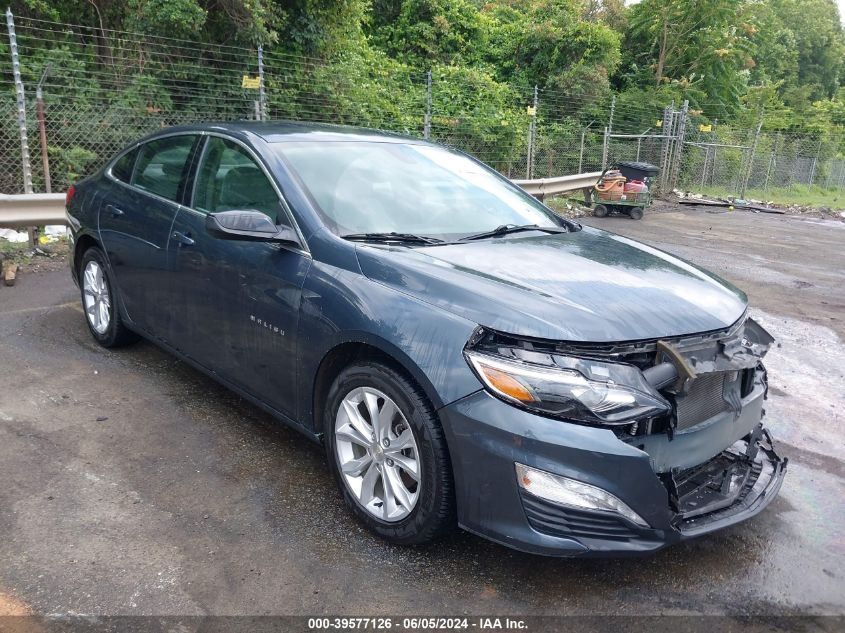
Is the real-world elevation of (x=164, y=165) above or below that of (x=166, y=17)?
below

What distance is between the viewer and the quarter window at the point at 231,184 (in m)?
3.47

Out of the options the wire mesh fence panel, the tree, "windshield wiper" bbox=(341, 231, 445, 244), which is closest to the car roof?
"windshield wiper" bbox=(341, 231, 445, 244)

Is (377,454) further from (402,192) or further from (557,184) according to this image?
(557,184)

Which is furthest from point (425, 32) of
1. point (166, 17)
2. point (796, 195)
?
point (796, 195)

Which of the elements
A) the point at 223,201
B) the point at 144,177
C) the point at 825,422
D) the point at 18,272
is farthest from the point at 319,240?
the point at 18,272

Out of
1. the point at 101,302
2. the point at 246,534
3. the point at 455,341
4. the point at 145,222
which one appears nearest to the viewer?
the point at 455,341

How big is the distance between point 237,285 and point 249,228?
14.9 inches

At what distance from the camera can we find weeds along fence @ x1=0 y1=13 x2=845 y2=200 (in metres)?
9.45

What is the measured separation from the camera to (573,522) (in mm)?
2402

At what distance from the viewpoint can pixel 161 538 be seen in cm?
287

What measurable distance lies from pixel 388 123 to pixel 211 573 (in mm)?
11513

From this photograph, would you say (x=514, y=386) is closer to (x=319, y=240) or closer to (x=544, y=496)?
(x=544, y=496)

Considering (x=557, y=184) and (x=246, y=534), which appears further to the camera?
(x=557, y=184)

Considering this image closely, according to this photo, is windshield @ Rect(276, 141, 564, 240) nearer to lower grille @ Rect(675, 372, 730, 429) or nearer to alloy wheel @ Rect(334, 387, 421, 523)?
alloy wheel @ Rect(334, 387, 421, 523)
